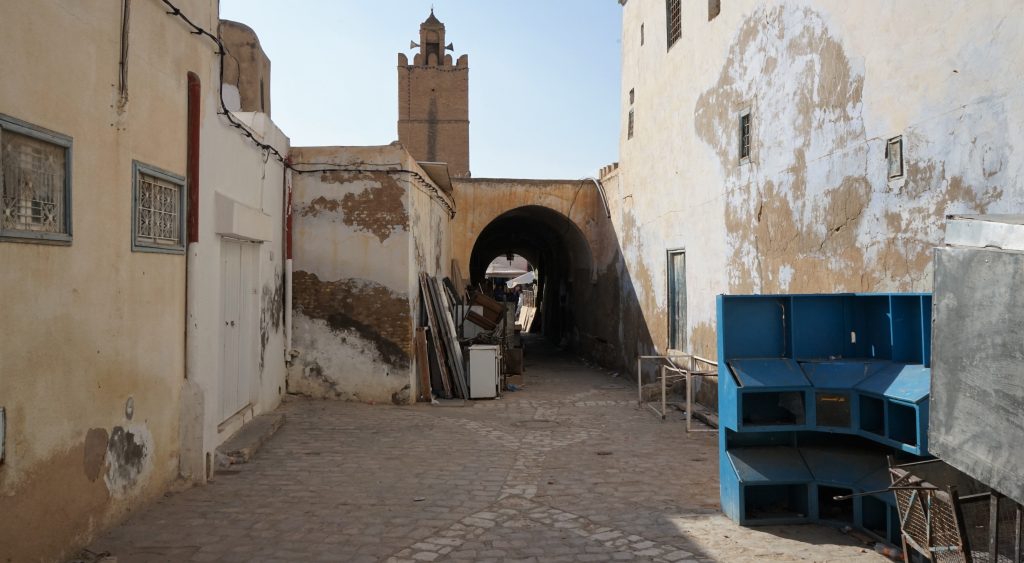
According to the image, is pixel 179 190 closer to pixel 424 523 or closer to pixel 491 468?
pixel 424 523

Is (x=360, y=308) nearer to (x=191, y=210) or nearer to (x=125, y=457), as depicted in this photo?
(x=191, y=210)

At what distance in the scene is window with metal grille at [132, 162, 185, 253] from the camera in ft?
17.0

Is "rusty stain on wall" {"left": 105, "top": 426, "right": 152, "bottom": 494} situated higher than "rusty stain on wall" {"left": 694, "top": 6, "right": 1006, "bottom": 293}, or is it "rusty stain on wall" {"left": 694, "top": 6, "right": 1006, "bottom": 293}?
"rusty stain on wall" {"left": 694, "top": 6, "right": 1006, "bottom": 293}

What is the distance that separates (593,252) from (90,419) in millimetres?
13513

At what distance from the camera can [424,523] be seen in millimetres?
5320

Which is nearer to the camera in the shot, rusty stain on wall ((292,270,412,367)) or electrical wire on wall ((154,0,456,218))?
electrical wire on wall ((154,0,456,218))

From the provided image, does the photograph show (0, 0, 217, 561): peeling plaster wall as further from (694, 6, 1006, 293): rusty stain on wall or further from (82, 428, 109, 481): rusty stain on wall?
(694, 6, 1006, 293): rusty stain on wall

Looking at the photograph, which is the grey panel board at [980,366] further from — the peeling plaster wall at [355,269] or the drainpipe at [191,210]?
the peeling plaster wall at [355,269]

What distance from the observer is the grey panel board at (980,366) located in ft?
10.2

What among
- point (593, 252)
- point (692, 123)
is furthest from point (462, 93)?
point (692, 123)

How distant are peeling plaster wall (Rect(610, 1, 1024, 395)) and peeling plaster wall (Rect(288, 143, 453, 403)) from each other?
4.54 metres

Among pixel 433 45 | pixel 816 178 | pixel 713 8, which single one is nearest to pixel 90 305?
pixel 816 178

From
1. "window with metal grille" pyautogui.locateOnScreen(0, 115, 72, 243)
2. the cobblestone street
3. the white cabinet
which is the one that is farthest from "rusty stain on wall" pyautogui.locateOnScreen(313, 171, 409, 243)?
"window with metal grille" pyautogui.locateOnScreen(0, 115, 72, 243)

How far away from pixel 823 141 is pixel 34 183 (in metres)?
7.01
